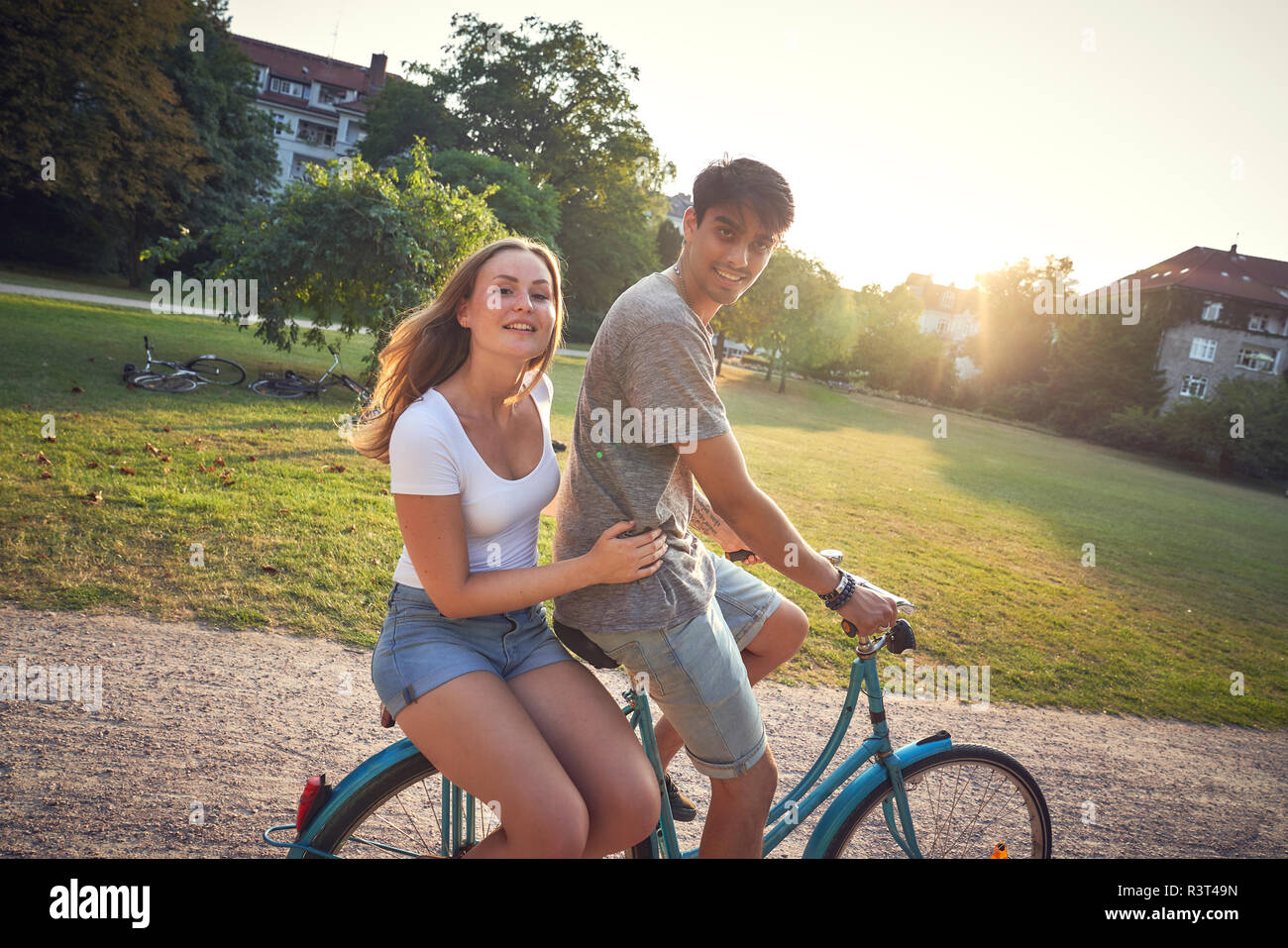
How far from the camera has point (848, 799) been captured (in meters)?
2.51

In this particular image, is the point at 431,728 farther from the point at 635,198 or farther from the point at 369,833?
the point at 635,198

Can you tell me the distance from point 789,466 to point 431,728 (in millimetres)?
14750

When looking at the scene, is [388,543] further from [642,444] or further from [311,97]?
[311,97]

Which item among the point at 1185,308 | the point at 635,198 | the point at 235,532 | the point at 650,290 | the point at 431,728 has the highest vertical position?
the point at 635,198

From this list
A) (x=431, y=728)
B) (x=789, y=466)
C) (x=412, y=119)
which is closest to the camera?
(x=431, y=728)

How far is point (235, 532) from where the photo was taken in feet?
22.3

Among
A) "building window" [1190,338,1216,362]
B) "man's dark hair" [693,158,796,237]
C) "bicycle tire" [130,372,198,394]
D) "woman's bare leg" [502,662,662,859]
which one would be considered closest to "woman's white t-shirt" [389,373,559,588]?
"woman's bare leg" [502,662,662,859]

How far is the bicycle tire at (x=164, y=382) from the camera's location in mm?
12773

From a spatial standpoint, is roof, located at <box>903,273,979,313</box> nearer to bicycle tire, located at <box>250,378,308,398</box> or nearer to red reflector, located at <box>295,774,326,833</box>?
bicycle tire, located at <box>250,378,308,398</box>

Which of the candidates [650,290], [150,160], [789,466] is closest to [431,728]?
[650,290]

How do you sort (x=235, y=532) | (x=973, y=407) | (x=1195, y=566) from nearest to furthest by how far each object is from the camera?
1. (x=235, y=532)
2. (x=1195, y=566)
3. (x=973, y=407)

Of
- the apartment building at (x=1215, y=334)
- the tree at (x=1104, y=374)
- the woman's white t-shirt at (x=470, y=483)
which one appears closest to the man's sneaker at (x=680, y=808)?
the woman's white t-shirt at (x=470, y=483)

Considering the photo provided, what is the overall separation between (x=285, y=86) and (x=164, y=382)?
218 ft

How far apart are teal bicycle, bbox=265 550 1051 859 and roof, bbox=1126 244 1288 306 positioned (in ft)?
194
